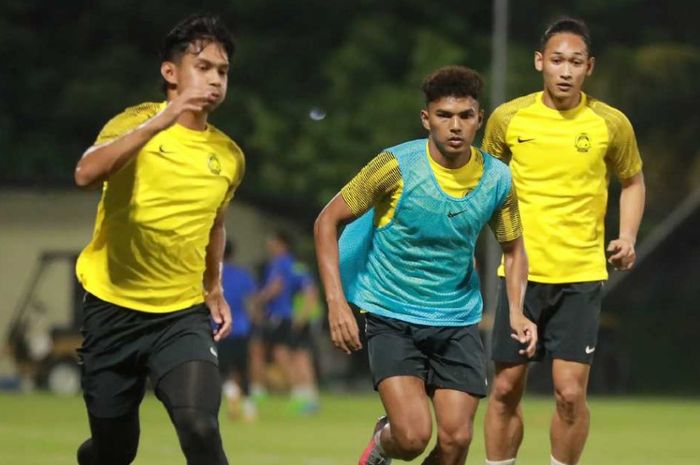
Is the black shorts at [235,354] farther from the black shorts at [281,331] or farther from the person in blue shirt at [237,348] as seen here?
the black shorts at [281,331]

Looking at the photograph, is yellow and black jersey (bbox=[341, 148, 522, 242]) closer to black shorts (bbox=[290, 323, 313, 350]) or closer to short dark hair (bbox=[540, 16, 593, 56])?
short dark hair (bbox=[540, 16, 593, 56])

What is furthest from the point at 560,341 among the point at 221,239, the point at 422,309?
the point at 221,239

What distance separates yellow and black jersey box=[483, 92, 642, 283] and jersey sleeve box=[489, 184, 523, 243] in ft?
2.89

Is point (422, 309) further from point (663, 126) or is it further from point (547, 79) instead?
point (663, 126)

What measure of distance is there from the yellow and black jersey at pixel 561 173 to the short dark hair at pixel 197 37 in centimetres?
245

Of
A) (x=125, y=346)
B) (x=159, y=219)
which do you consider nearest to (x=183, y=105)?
(x=159, y=219)

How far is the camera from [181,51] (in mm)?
9227

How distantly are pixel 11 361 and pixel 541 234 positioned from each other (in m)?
24.2

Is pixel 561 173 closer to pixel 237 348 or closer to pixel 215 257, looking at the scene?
pixel 215 257

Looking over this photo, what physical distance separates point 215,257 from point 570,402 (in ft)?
7.82

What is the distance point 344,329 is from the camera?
9.58 metres

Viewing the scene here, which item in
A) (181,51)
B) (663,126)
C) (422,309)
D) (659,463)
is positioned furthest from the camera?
(663,126)

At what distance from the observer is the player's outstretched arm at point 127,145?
8477 millimetres

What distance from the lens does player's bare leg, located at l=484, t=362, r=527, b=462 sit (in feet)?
37.1
